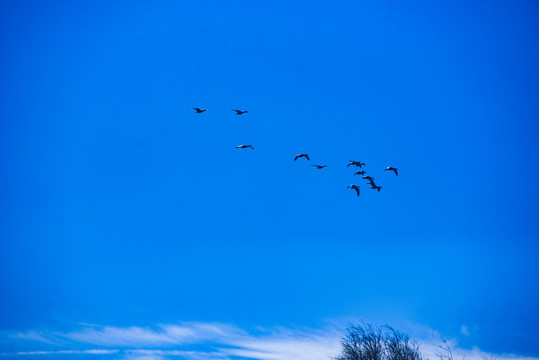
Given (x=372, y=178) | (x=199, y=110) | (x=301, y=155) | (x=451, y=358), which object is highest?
(x=199, y=110)

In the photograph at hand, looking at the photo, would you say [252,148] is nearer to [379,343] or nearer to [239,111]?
[239,111]

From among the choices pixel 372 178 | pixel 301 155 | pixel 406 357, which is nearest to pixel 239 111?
pixel 301 155

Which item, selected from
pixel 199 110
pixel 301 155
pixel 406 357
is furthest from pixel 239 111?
pixel 406 357

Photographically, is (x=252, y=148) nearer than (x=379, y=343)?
Yes

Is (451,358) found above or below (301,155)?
below

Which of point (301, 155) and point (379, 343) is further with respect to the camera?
point (379, 343)

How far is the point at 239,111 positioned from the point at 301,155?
182 inches

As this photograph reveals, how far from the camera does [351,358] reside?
30.3 metres

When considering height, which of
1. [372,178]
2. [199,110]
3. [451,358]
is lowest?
[451,358]

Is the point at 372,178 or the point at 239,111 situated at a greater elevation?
the point at 239,111

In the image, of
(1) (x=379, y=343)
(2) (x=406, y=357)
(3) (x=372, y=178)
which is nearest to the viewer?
(3) (x=372, y=178)

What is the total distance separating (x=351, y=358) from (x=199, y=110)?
23.1m

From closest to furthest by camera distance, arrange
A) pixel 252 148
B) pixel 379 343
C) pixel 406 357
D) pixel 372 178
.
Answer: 1. pixel 252 148
2. pixel 372 178
3. pixel 406 357
4. pixel 379 343

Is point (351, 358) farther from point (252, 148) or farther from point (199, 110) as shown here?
point (199, 110)
